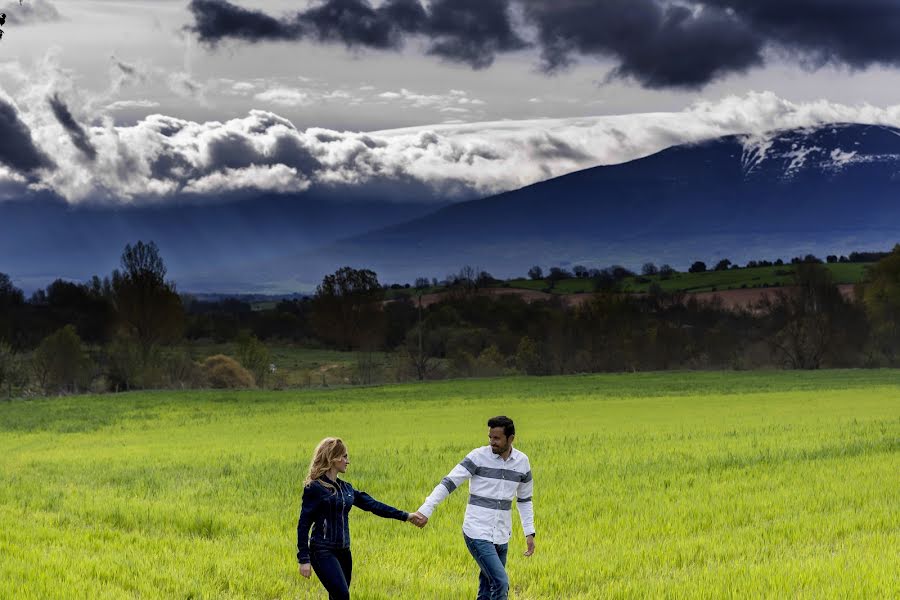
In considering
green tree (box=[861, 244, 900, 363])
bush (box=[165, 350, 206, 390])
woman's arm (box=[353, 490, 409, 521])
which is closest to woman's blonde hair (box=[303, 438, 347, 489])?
woman's arm (box=[353, 490, 409, 521])

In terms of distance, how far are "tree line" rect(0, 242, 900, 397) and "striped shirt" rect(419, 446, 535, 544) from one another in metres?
70.2

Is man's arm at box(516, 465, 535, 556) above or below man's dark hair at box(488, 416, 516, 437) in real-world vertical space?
below

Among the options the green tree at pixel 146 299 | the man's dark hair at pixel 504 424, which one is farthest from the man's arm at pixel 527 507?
the green tree at pixel 146 299

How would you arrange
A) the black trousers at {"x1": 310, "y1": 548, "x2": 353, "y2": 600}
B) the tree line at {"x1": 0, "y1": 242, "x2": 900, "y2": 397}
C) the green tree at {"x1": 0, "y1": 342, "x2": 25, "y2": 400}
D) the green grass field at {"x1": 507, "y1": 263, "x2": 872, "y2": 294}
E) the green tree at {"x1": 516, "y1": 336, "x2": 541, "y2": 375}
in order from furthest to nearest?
the green grass field at {"x1": 507, "y1": 263, "x2": 872, "y2": 294} < the green tree at {"x1": 516, "y1": 336, "x2": 541, "y2": 375} < the tree line at {"x1": 0, "y1": 242, "x2": 900, "y2": 397} < the green tree at {"x1": 0, "y1": 342, "x2": 25, "y2": 400} < the black trousers at {"x1": 310, "y1": 548, "x2": 353, "y2": 600}

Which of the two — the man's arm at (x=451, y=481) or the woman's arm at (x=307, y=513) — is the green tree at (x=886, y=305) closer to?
the man's arm at (x=451, y=481)

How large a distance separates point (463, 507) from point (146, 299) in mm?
80353

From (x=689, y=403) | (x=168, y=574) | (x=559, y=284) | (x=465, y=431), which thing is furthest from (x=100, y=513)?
(x=559, y=284)

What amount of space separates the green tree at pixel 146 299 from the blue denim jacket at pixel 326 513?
8427 centimetres

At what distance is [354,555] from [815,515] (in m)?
7.91

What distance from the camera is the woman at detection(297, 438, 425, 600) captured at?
28.9 ft

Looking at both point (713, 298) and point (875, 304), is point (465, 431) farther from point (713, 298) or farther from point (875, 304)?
point (713, 298)

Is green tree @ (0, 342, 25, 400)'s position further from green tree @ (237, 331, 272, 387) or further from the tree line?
green tree @ (237, 331, 272, 387)

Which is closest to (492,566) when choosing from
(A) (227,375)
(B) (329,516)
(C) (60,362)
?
(B) (329,516)

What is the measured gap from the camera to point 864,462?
2336 centimetres
